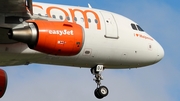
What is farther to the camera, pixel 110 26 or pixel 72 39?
pixel 110 26

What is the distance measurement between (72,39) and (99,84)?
609 centimetres

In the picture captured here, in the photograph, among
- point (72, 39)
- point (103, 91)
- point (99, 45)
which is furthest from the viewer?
point (103, 91)

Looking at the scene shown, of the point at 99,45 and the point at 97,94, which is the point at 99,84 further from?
the point at 99,45

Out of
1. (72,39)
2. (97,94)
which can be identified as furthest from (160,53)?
(72,39)

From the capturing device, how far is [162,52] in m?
32.3

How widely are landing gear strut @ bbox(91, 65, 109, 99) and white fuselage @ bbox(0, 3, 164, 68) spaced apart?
30 cm

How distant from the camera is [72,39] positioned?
82.1 ft

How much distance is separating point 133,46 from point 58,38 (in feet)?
21.9

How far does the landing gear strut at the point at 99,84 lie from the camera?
30.4 meters

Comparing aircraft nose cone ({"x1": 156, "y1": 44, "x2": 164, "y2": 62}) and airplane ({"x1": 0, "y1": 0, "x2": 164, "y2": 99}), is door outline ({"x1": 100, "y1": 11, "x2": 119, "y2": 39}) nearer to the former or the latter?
airplane ({"x1": 0, "y1": 0, "x2": 164, "y2": 99})

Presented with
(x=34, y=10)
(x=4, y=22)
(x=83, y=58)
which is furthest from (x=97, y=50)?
(x=4, y=22)

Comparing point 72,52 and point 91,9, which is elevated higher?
point 91,9

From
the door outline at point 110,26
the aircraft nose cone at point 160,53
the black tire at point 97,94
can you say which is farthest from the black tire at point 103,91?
the aircraft nose cone at point 160,53

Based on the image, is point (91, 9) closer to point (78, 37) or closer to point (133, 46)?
point (133, 46)
